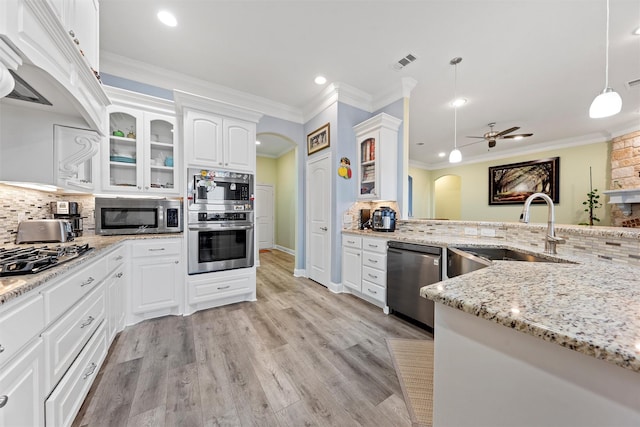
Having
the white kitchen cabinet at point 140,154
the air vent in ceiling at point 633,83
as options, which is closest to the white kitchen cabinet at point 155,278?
the white kitchen cabinet at point 140,154

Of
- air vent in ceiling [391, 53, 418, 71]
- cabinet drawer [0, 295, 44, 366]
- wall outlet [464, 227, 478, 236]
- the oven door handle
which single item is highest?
air vent in ceiling [391, 53, 418, 71]

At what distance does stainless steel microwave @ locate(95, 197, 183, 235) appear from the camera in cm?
234

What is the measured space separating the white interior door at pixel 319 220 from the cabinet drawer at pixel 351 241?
10.1 inches

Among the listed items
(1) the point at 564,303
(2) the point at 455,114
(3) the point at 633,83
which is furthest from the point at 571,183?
(1) the point at 564,303

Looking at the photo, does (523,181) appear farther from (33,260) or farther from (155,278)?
(33,260)

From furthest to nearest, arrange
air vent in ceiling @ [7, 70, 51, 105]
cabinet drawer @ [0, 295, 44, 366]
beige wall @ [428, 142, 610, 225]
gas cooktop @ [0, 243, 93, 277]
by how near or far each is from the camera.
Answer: beige wall @ [428, 142, 610, 225] < air vent in ceiling @ [7, 70, 51, 105] < gas cooktop @ [0, 243, 93, 277] < cabinet drawer @ [0, 295, 44, 366]

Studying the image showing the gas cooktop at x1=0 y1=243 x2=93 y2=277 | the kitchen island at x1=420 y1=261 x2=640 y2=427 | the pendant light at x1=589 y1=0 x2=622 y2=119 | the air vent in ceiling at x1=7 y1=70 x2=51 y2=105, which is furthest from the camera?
the pendant light at x1=589 y1=0 x2=622 y2=119

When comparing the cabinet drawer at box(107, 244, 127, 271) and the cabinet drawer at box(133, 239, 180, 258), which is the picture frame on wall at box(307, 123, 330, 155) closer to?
the cabinet drawer at box(133, 239, 180, 258)

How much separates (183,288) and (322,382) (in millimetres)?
1753

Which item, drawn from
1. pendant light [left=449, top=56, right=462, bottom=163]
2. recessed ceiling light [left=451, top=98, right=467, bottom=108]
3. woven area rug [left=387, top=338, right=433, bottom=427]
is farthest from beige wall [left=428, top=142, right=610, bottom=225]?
woven area rug [left=387, top=338, right=433, bottom=427]

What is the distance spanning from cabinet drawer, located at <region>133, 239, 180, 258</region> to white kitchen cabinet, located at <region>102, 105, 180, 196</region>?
2.06 feet

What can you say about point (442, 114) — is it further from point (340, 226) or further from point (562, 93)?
point (340, 226)

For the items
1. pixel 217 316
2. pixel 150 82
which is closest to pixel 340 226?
pixel 217 316

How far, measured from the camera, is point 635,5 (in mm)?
1916
